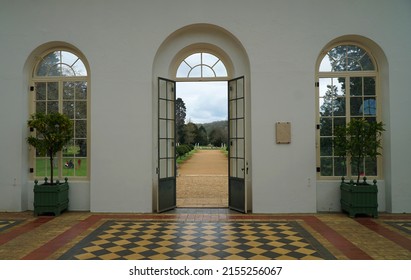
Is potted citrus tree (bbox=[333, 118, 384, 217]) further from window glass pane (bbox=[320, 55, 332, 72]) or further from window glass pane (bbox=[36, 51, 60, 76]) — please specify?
window glass pane (bbox=[36, 51, 60, 76])

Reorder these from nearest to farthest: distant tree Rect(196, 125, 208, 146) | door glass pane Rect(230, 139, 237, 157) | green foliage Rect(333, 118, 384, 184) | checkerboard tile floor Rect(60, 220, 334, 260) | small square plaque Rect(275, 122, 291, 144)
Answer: checkerboard tile floor Rect(60, 220, 334, 260) < green foliage Rect(333, 118, 384, 184) < small square plaque Rect(275, 122, 291, 144) < door glass pane Rect(230, 139, 237, 157) < distant tree Rect(196, 125, 208, 146)

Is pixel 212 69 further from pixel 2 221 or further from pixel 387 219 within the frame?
pixel 2 221

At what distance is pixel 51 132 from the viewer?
6227 millimetres

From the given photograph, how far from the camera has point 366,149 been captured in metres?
5.98

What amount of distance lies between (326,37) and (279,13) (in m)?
0.98

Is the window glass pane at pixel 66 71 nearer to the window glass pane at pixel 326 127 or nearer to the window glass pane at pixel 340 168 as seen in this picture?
the window glass pane at pixel 326 127

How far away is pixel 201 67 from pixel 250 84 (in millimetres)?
1155

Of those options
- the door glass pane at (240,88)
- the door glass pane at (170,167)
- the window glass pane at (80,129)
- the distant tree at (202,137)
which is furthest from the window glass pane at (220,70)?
the distant tree at (202,137)

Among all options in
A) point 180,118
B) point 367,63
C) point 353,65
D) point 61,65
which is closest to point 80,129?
point 61,65

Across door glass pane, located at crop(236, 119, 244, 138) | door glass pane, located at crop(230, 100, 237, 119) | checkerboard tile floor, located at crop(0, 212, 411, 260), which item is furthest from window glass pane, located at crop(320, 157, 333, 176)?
door glass pane, located at crop(230, 100, 237, 119)

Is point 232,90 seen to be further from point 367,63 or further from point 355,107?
point 367,63

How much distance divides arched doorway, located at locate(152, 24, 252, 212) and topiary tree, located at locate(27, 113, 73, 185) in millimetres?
1632

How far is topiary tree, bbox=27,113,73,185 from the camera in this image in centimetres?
616

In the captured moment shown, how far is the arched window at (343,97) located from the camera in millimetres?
6602
